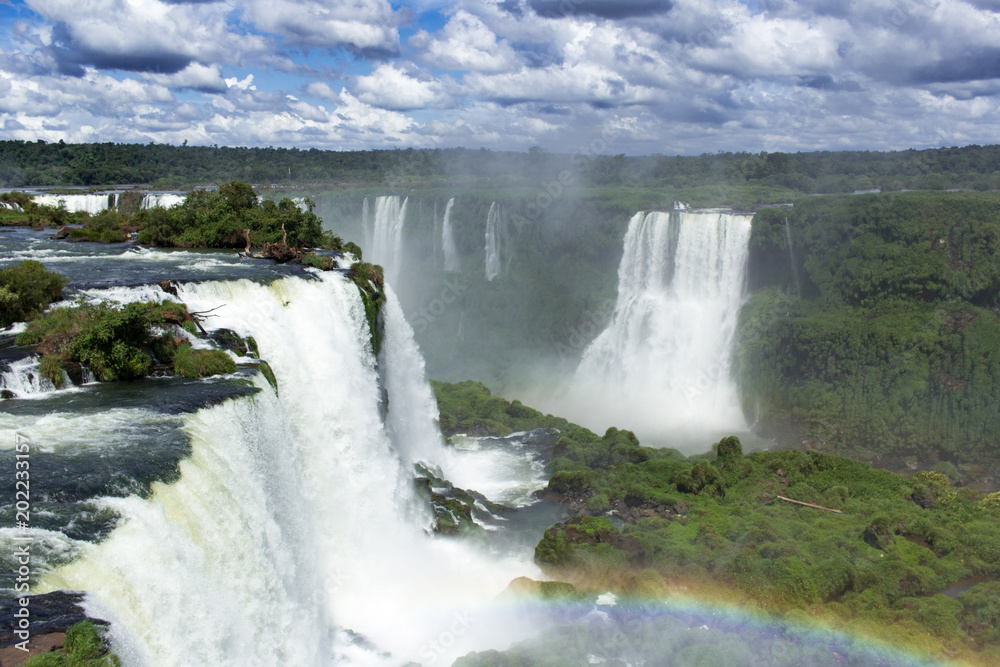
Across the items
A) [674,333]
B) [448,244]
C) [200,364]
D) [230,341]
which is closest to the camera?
[200,364]

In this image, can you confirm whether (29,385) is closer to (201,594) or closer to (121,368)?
(121,368)

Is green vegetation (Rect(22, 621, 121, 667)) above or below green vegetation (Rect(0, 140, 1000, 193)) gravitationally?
below

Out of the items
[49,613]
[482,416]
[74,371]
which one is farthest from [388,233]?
[49,613]

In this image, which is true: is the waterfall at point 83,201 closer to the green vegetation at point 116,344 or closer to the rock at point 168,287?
the rock at point 168,287

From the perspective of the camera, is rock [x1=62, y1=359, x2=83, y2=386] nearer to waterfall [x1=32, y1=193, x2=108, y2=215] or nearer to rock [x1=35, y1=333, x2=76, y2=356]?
rock [x1=35, y1=333, x2=76, y2=356]

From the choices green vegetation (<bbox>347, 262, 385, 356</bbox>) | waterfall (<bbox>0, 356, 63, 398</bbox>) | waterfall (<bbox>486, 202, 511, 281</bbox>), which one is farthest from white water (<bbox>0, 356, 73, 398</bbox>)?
waterfall (<bbox>486, 202, 511, 281</bbox>)

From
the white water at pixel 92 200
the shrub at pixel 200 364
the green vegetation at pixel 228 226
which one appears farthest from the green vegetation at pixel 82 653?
the white water at pixel 92 200

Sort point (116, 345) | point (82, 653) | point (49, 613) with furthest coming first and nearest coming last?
point (116, 345) → point (49, 613) → point (82, 653)

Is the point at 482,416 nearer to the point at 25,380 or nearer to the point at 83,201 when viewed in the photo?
the point at 25,380
